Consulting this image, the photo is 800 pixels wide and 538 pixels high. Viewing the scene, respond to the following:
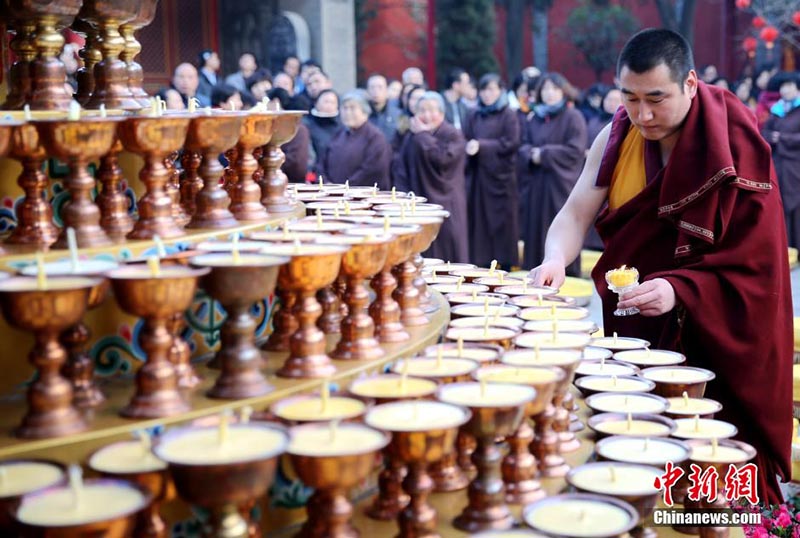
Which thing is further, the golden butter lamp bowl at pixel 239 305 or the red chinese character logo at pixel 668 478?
the red chinese character logo at pixel 668 478

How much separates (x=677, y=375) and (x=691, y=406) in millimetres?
165

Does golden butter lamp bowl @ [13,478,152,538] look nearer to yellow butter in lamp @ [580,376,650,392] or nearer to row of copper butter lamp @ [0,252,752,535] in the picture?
row of copper butter lamp @ [0,252,752,535]

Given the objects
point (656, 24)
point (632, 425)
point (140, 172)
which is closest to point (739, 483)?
point (632, 425)

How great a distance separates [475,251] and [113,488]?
7027 mm

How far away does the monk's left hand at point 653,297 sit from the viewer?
2.83 meters

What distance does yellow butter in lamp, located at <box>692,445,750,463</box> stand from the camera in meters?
2.11

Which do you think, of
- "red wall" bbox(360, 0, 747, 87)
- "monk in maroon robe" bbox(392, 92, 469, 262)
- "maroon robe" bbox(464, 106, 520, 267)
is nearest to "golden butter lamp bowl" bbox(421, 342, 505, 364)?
"monk in maroon robe" bbox(392, 92, 469, 262)

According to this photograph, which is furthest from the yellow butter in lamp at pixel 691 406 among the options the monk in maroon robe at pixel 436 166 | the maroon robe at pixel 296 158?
the monk in maroon robe at pixel 436 166

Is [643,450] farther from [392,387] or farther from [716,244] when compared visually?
[716,244]

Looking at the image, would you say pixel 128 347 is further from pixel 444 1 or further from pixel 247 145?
pixel 444 1

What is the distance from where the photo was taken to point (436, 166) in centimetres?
764

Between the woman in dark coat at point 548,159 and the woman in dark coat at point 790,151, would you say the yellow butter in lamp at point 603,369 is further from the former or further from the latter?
the woman in dark coat at point 790,151

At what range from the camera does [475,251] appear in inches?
332

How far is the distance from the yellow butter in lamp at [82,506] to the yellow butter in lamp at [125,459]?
0.03m
